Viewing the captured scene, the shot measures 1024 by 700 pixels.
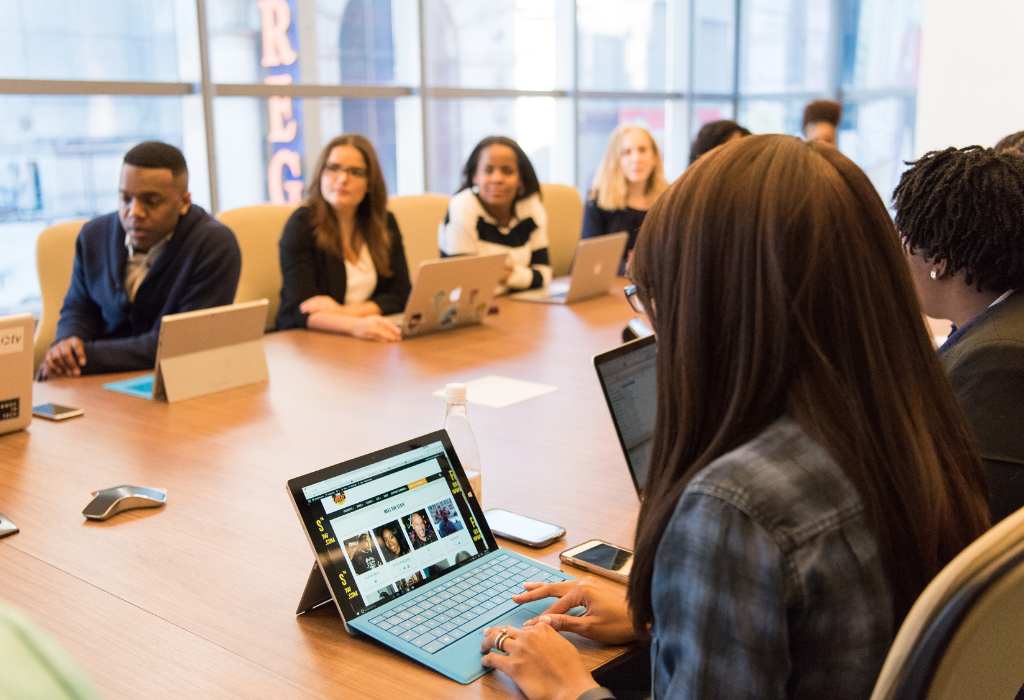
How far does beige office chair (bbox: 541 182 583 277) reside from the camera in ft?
15.4

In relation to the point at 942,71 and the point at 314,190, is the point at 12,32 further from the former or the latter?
the point at 942,71

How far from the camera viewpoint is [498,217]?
377 cm

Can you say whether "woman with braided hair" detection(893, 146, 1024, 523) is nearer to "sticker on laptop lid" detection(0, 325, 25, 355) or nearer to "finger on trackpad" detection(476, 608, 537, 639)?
"finger on trackpad" detection(476, 608, 537, 639)

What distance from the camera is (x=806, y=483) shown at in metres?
0.76

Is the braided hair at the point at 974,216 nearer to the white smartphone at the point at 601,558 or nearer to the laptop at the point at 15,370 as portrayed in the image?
the white smartphone at the point at 601,558

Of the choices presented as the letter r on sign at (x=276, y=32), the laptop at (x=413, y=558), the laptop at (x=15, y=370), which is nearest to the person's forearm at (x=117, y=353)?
the laptop at (x=15, y=370)

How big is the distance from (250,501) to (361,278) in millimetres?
1799

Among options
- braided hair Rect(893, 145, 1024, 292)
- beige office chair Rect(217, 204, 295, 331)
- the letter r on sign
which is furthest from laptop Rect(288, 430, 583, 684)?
the letter r on sign

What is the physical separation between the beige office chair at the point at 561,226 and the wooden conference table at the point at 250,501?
82.1 inches

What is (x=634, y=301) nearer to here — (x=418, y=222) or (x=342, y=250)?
(x=342, y=250)

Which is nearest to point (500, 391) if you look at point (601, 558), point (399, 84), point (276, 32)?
point (601, 558)

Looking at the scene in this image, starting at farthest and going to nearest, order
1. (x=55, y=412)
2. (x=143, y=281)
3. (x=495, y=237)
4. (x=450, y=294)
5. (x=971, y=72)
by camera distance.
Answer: (x=971, y=72) < (x=495, y=237) < (x=450, y=294) < (x=143, y=281) < (x=55, y=412)

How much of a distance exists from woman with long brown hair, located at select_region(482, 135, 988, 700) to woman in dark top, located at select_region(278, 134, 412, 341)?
2.15 m

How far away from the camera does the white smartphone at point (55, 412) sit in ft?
6.57
